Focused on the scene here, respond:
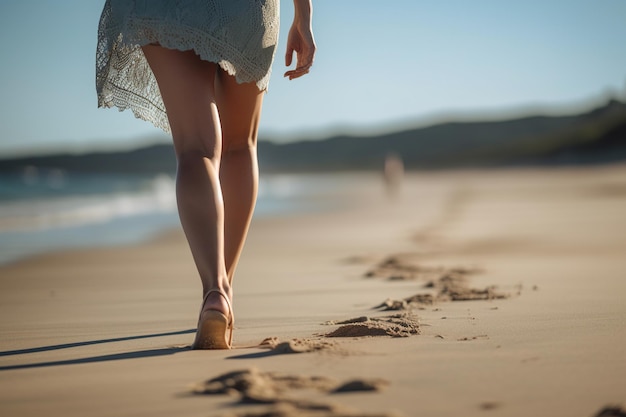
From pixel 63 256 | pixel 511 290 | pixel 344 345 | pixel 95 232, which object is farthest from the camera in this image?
pixel 95 232

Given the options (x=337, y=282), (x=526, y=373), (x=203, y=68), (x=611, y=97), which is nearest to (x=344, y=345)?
(x=526, y=373)

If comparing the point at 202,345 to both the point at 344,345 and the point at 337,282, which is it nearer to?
the point at 344,345

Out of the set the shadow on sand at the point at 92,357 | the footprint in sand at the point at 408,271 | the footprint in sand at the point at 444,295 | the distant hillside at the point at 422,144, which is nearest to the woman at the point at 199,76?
the shadow on sand at the point at 92,357

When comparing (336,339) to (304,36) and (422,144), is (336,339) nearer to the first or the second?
(304,36)

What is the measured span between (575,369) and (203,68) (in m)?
1.50

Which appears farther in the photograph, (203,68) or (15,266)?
(15,266)

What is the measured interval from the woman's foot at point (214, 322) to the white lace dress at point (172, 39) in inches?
30.3

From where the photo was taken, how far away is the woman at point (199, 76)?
2.44m

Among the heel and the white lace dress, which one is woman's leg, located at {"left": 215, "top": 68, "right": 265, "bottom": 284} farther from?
the heel

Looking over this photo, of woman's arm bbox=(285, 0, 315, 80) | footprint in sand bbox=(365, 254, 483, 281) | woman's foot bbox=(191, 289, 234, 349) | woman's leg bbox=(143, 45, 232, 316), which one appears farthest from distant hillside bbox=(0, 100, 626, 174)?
woman's foot bbox=(191, 289, 234, 349)

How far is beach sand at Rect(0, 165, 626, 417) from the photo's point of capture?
177 centimetres

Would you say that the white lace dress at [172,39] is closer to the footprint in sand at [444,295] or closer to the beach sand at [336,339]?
the beach sand at [336,339]

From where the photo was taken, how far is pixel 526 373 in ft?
6.43

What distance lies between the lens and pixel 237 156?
2924 mm
